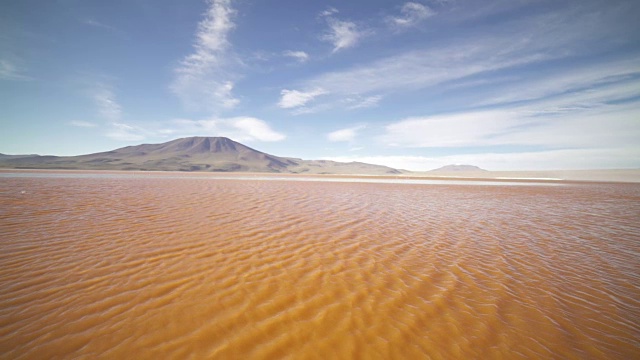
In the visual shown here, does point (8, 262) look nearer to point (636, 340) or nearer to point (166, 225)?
point (166, 225)

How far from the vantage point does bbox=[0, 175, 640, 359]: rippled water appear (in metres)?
3.18

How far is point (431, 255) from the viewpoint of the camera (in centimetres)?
659

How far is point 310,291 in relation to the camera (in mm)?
4555

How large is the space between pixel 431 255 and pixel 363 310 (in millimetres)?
3430

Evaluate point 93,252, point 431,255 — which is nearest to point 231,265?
point 93,252

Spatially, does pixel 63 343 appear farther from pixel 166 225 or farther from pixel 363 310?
pixel 166 225

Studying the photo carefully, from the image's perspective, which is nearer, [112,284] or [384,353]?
[384,353]

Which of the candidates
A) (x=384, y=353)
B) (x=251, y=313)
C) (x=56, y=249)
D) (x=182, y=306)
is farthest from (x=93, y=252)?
(x=384, y=353)

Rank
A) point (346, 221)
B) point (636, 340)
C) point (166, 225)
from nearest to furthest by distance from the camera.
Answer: point (636, 340) < point (166, 225) < point (346, 221)

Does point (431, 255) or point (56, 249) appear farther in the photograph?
point (431, 255)

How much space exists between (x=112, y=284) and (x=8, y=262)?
3.04 meters

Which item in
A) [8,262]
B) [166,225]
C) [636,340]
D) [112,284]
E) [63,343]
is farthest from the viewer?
[166,225]

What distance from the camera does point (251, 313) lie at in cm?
384

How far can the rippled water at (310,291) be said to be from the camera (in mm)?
3180
